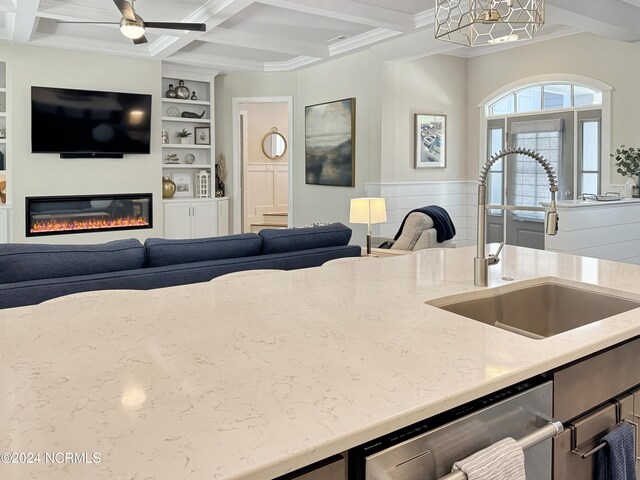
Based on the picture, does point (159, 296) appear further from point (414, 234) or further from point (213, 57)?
point (213, 57)

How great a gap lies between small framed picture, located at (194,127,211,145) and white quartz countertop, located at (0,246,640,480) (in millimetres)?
6190

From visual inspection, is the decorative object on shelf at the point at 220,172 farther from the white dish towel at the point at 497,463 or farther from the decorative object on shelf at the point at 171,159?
the white dish towel at the point at 497,463

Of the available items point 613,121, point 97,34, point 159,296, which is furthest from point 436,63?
point 159,296

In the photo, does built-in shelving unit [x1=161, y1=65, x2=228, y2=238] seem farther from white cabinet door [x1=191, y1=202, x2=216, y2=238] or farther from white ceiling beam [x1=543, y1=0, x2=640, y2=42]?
white ceiling beam [x1=543, y1=0, x2=640, y2=42]

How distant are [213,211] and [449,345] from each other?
6743 millimetres

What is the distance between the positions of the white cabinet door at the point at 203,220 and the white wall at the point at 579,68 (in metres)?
3.86

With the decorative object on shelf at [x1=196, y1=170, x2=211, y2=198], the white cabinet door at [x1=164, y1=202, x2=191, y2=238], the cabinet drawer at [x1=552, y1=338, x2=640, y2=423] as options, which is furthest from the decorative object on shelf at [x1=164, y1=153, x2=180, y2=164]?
the cabinet drawer at [x1=552, y1=338, x2=640, y2=423]

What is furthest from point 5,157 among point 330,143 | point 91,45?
point 330,143

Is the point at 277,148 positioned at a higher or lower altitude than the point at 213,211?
higher

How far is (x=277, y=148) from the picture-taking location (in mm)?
9758

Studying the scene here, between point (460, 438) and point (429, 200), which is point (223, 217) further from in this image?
point (460, 438)

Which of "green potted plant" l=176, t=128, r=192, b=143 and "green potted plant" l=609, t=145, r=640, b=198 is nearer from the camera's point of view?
"green potted plant" l=609, t=145, r=640, b=198

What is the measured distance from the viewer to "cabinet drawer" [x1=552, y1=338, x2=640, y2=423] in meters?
1.20

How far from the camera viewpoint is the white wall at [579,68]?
572 cm
